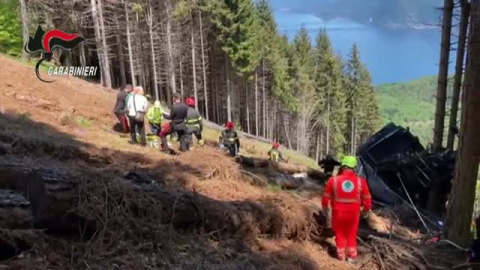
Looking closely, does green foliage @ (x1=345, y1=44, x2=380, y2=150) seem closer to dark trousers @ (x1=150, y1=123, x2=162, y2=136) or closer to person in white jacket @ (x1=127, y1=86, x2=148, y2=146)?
dark trousers @ (x1=150, y1=123, x2=162, y2=136)

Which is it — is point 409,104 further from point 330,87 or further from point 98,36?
point 98,36

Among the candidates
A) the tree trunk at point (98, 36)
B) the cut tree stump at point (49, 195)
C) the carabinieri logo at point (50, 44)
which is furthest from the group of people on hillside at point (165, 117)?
the tree trunk at point (98, 36)

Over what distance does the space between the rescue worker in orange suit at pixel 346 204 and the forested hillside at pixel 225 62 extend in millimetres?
27062

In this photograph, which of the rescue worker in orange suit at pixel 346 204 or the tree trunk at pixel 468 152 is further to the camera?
the rescue worker in orange suit at pixel 346 204

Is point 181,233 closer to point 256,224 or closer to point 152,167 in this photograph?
point 256,224

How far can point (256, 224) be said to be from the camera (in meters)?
6.36

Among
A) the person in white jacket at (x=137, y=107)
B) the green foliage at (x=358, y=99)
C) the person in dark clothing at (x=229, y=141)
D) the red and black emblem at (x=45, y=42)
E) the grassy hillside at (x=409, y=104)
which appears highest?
the red and black emblem at (x=45, y=42)

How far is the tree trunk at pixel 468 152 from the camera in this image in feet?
20.7

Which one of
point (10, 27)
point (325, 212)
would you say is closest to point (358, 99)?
point (10, 27)

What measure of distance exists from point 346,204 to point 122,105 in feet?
35.4

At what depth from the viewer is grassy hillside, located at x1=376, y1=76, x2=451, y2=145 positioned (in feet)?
Answer: 501

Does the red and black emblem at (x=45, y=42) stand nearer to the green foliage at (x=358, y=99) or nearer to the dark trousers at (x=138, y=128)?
the dark trousers at (x=138, y=128)

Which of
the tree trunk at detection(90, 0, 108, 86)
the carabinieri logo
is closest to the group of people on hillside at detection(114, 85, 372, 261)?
the carabinieri logo

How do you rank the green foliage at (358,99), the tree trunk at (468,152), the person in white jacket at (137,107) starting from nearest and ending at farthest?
the tree trunk at (468,152) < the person in white jacket at (137,107) < the green foliage at (358,99)
